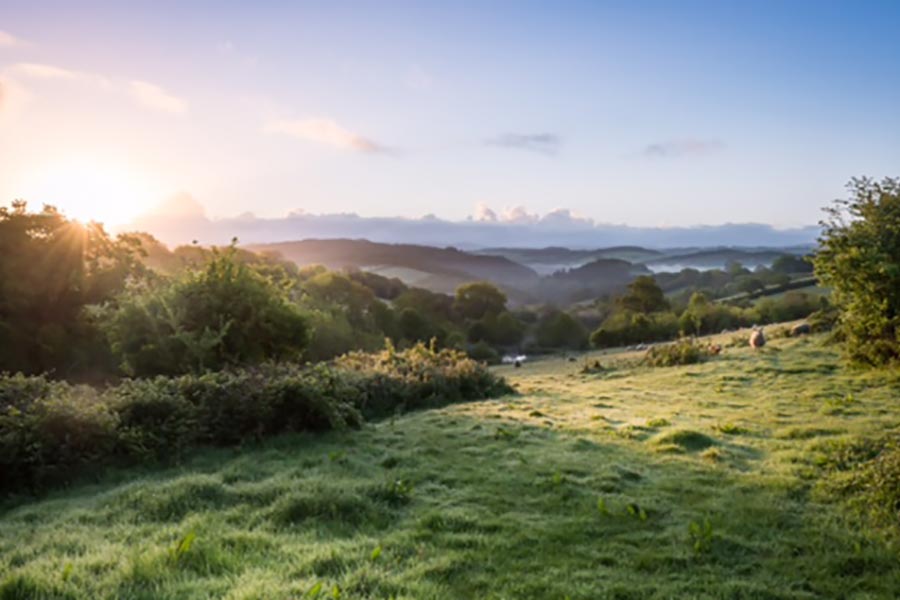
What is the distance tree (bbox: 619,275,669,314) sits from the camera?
70.8 meters

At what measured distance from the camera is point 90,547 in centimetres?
591

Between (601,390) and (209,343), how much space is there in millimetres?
12278

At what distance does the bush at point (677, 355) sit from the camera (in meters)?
26.3

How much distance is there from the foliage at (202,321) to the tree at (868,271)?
1576 centimetres

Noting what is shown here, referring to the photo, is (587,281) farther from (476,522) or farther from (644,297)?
(476,522)

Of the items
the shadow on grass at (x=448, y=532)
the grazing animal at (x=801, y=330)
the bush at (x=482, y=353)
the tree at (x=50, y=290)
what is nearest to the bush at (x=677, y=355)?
the grazing animal at (x=801, y=330)

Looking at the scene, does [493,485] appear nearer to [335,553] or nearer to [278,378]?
[335,553]

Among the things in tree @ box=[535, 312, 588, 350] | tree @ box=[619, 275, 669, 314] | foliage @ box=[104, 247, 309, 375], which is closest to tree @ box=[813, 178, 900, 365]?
foliage @ box=[104, 247, 309, 375]

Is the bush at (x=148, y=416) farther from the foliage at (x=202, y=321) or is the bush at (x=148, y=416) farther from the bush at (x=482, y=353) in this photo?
the bush at (x=482, y=353)

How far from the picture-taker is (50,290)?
1132 inches

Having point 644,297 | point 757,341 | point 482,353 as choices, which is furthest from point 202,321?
point 644,297

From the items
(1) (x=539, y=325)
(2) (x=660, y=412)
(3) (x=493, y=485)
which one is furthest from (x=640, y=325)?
(3) (x=493, y=485)

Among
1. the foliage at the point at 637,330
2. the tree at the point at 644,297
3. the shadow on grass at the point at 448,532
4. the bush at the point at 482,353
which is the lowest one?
the bush at the point at 482,353

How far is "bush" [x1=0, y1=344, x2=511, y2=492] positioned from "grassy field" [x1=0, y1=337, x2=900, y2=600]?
1.88 feet
